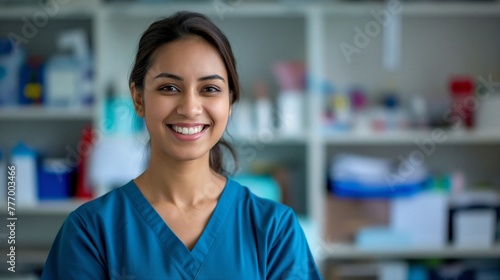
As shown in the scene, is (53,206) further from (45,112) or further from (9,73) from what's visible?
(9,73)

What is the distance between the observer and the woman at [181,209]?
89 centimetres

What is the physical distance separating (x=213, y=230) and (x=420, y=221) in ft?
6.08

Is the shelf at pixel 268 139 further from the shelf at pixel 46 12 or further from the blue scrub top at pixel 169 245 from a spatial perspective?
the blue scrub top at pixel 169 245

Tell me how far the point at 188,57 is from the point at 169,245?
0.29 m

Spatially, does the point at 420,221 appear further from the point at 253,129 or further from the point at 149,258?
the point at 149,258

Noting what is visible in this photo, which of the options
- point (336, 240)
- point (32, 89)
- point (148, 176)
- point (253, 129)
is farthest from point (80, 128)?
point (148, 176)

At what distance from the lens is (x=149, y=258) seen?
91 centimetres

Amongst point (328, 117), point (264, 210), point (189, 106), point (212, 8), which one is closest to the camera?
point (189, 106)

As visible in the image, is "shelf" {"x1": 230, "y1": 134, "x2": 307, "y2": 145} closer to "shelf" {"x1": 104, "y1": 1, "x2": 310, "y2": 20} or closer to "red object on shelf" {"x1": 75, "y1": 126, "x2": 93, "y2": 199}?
"shelf" {"x1": 104, "y1": 1, "x2": 310, "y2": 20}

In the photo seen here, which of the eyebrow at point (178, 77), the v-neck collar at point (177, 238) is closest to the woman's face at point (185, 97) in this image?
the eyebrow at point (178, 77)

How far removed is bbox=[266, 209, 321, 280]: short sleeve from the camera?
939 mm

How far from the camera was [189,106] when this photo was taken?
88 centimetres

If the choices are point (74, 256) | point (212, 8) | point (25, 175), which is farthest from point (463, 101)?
point (74, 256)

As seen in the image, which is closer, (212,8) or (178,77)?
(178,77)
